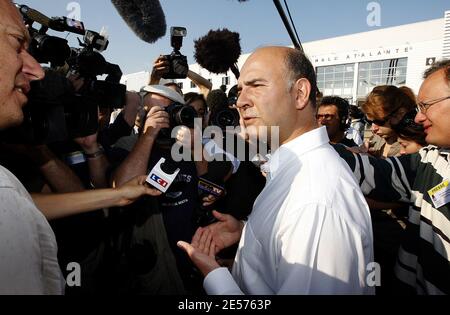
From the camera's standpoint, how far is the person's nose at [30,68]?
42.3 inches

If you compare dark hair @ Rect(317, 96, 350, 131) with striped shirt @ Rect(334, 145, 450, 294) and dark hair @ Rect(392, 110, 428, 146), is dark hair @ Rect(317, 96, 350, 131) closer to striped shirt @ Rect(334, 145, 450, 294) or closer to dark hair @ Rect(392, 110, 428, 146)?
dark hair @ Rect(392, 110, 428, 146)

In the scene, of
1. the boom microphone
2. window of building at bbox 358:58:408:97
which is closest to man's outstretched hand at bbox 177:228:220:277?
the boom microphone

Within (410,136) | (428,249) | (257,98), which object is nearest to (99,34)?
(257,98)

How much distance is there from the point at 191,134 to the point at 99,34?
3.31 ft

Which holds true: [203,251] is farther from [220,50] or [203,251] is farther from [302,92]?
[220,50]

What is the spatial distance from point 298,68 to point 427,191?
43.1 inches

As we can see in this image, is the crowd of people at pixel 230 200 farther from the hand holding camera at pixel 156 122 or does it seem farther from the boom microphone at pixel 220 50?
the boom microphone at pixel 220 50

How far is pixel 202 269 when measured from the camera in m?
1.35

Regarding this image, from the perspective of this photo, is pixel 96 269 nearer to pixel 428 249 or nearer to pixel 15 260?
pixel 15 260

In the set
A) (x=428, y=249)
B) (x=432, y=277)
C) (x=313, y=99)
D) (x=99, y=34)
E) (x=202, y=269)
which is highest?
(x=99, y=34)

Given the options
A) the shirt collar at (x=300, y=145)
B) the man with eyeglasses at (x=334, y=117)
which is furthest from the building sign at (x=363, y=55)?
the shirt collar at (x=300, y=145)

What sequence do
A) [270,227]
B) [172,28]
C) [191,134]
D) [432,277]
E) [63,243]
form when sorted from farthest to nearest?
[172,28] → [191,134] → [63,243] → [432,277] → [270,227]

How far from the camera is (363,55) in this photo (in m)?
30.1

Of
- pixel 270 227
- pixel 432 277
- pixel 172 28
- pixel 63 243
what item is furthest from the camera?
Answer: pixel 172 28
